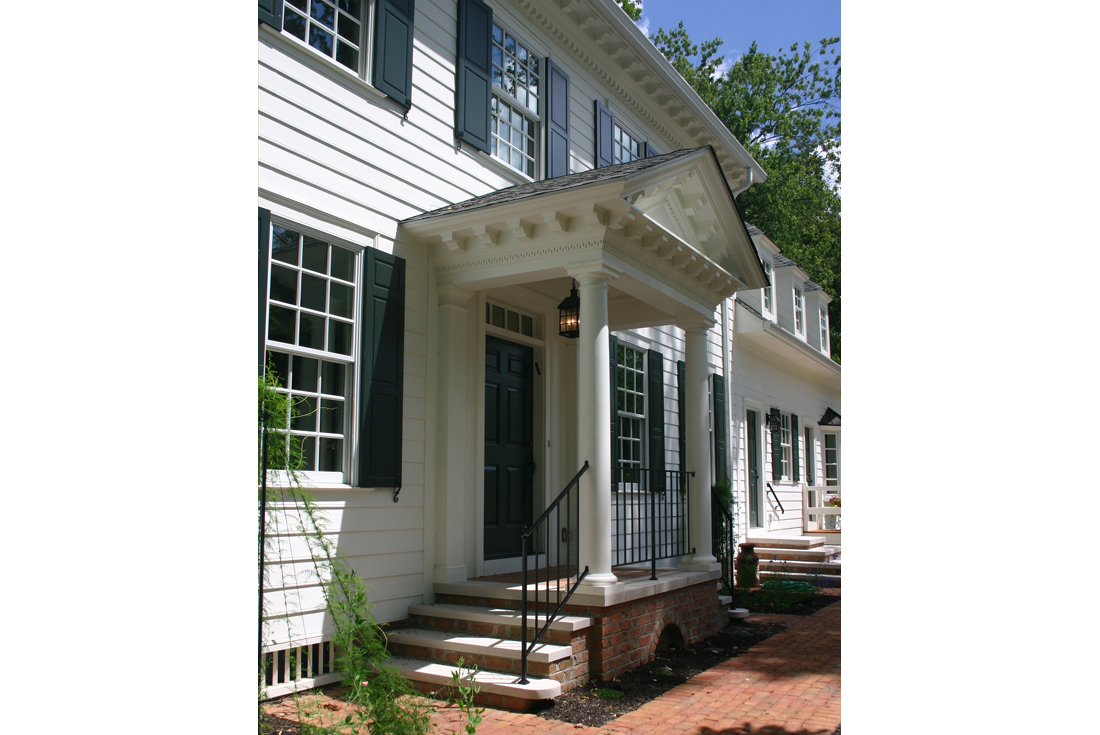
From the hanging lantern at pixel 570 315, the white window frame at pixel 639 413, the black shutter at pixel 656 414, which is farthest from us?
the black shutter at pixel 656 414

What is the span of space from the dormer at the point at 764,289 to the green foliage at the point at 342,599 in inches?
394

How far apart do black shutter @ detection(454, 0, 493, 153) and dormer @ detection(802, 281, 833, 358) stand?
40.2ft

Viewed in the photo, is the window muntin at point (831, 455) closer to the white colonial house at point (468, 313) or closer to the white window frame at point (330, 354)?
the white colonial house at point (468, 313)

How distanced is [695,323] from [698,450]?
1.31 meters

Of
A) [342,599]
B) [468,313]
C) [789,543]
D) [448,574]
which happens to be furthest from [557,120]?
[789,543]

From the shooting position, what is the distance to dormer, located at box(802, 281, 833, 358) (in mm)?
18445

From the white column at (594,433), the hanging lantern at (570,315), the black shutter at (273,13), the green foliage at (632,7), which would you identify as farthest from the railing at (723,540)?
the green foliage at (632,7)

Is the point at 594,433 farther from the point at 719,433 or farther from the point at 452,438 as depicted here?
the point at 719,433

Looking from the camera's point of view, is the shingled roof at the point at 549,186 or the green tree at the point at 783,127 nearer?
the shingled roof at the point at 549,186

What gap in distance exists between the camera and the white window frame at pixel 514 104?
782 centimetres

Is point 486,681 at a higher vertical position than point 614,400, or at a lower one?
lower

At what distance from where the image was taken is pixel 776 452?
1529cm
